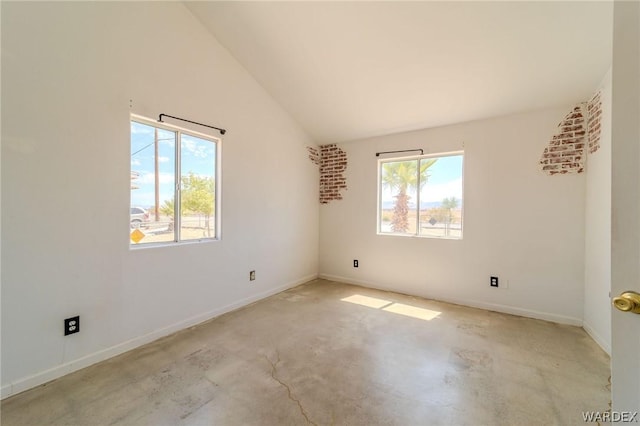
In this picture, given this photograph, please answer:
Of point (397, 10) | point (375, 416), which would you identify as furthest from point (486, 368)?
point (397, 10)

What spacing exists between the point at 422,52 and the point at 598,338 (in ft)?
10.4

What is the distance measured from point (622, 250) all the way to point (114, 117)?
3116 millimetres

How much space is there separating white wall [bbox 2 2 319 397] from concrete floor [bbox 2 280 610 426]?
0.84 ft

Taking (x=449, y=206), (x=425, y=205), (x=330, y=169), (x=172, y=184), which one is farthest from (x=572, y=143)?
(x=172, y=184)

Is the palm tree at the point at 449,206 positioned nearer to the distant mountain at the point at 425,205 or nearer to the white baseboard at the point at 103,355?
the distant mountain at the point at 425,205

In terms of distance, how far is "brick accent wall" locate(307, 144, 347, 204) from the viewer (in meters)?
4.54

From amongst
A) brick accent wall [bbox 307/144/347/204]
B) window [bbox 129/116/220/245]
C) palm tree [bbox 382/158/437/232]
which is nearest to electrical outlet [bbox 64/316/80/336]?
window [bbox 129/116/220/245]

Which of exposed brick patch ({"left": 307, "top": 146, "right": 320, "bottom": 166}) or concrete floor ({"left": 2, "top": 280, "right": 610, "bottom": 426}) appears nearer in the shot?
concrete floor ({"left": 2, "top": 280, "right": 610, "bottom": 426})

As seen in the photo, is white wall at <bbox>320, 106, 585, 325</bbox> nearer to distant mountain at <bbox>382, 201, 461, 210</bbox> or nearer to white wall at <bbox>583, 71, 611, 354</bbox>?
white wall at <bbox>583, 71, 611, 354</bbox>

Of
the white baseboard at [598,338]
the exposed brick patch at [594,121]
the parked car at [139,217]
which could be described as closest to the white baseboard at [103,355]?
the parked car at [139,217]

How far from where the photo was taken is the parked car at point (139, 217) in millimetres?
2440

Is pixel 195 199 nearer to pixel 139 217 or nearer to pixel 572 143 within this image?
pixel 139 217

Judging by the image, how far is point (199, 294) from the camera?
291 cm

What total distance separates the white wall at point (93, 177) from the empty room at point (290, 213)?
0.02 meters
